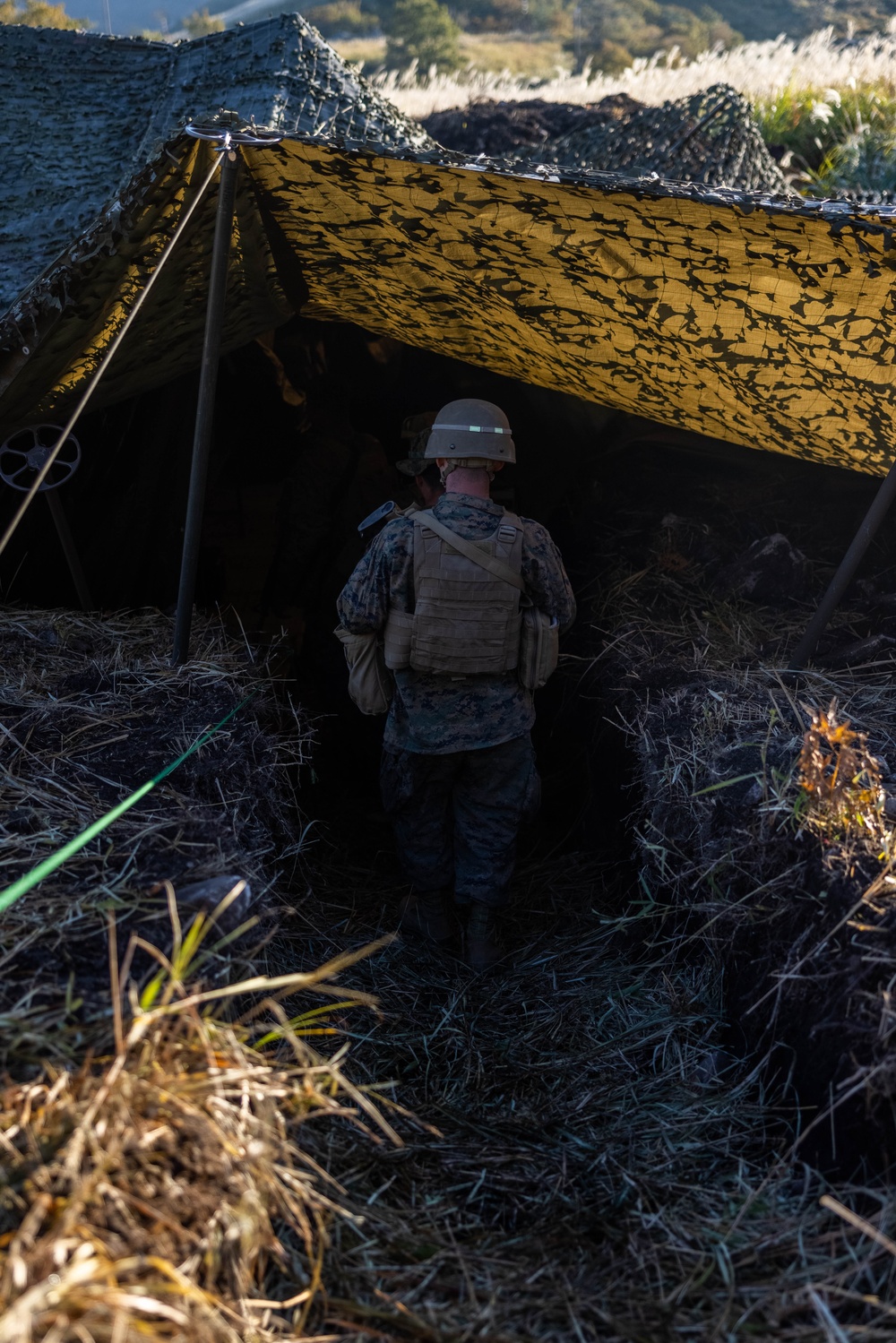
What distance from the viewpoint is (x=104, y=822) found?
2508 millimetres

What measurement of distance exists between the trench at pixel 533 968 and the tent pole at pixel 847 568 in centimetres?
77

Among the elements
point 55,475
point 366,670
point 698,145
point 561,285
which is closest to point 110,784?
point 366,670

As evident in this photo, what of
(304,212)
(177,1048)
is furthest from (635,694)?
(177,1048)

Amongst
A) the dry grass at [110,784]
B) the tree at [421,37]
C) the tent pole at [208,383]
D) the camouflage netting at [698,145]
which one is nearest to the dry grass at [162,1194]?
the dry grass at [110,784]

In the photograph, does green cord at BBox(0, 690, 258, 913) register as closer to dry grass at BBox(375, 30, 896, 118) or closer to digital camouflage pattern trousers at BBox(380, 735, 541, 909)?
digital camouflage pattern trousers at BBox(380, 735, 541, 909)

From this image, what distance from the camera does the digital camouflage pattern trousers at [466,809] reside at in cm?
402

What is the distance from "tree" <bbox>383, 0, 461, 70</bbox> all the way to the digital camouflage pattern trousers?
2888 centimetres

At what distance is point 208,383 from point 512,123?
6.67 meters

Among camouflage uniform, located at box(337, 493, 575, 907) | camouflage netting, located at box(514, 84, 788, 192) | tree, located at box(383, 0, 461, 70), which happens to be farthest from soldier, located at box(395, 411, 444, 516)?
tree, located at box(383, 0, 461, 70)

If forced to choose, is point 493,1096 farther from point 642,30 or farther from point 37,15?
point 642,30

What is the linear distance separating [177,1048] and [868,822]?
1.91m

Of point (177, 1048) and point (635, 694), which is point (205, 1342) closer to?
point (177, 1048)

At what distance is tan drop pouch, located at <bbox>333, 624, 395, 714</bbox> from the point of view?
3906 mm

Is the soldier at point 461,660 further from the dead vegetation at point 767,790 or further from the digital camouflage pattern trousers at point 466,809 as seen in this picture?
the dead vegetation at point 767,790
